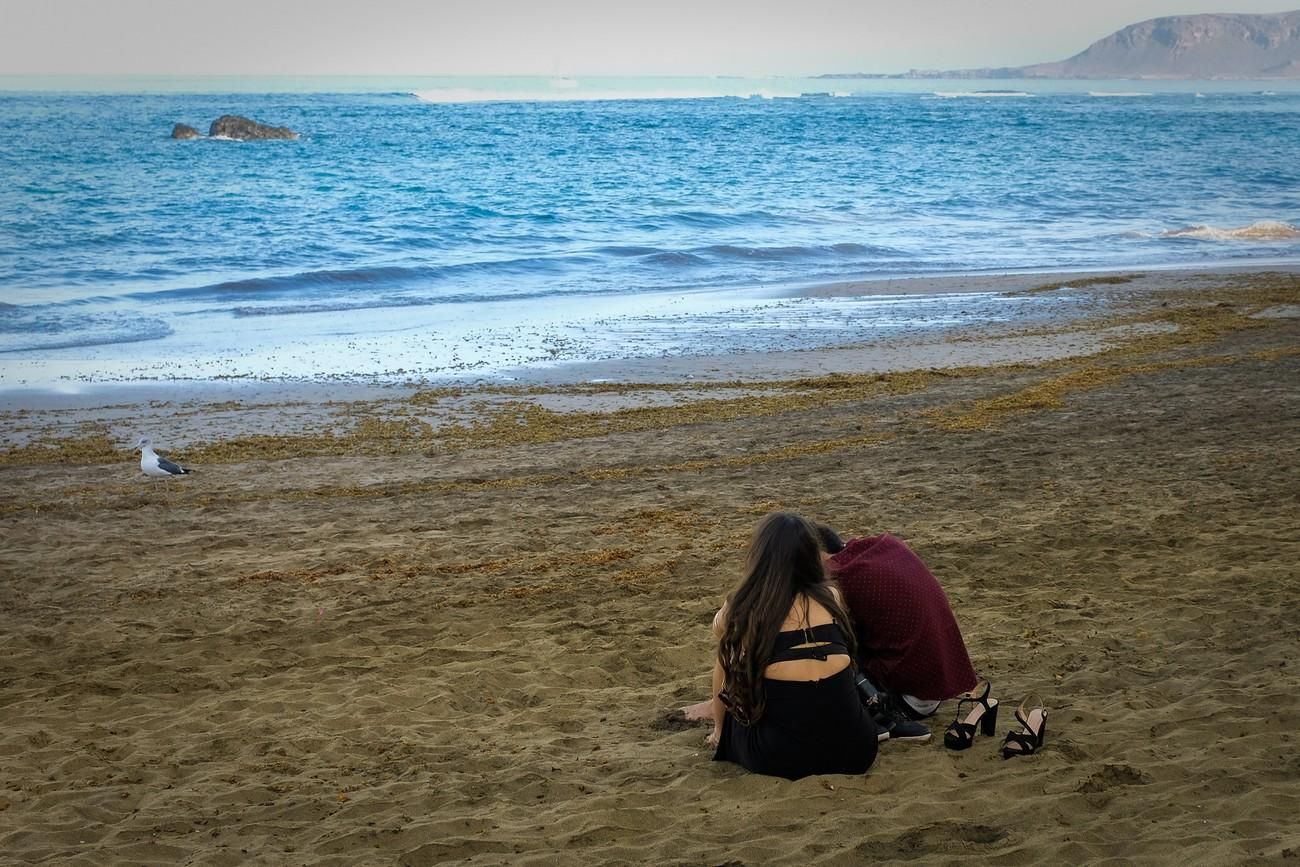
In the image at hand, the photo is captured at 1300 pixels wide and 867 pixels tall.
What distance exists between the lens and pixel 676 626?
5902 millimetres

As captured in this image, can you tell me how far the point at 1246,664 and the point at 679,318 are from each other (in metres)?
12.4

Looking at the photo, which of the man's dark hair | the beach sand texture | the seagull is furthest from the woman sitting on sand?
the seagull

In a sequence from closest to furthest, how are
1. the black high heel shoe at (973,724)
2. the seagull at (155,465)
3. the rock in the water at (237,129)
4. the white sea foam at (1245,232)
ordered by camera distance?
the black high heel shoe at (973,724) → the seagull at (155,465) → the white sea foam at (1245,232) → the rock in the water at (237,129)

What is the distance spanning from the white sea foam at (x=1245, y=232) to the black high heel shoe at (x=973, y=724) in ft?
84.7

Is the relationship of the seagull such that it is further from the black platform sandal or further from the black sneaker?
the black platform sandal

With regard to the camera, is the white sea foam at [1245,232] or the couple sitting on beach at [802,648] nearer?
the couple sitting on beach at [802,648]

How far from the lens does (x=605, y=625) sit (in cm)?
595

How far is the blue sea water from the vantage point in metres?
15.7

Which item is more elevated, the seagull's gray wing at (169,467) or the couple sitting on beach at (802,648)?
the couple sitting on beach at (802,648)

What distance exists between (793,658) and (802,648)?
1.9 inches

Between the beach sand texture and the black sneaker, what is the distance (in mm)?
84

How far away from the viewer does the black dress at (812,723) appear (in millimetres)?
4027

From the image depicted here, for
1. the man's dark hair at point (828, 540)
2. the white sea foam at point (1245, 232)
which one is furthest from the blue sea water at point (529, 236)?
the man's dark hair at point (828, 540)

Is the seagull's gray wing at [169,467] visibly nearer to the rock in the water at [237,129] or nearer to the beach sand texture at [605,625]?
the beach sand texture at [605,625]
